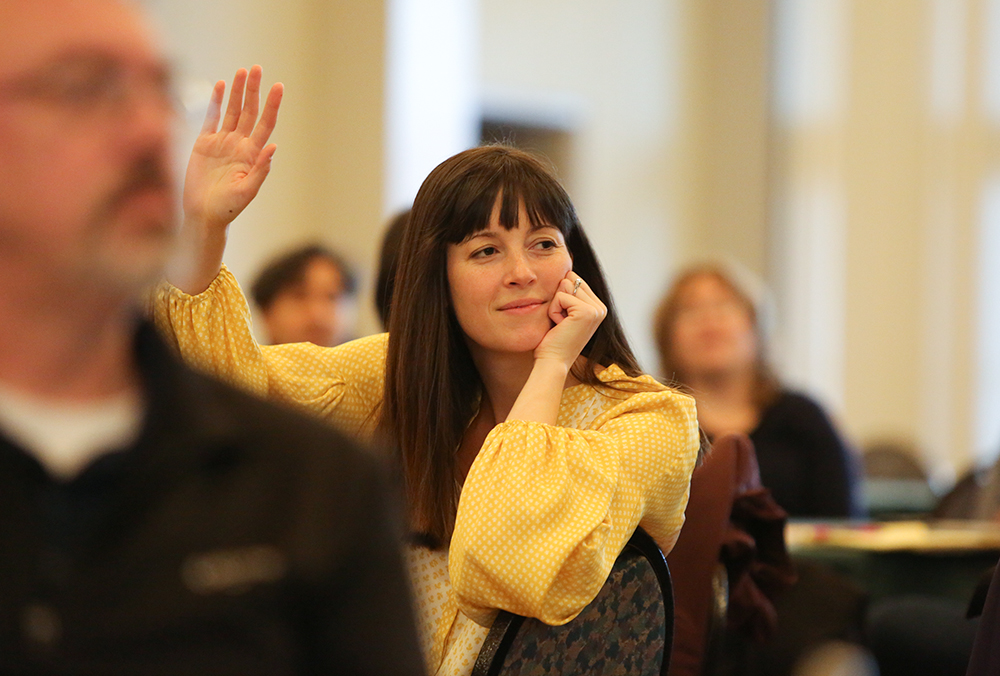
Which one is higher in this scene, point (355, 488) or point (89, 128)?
point (89, 128)

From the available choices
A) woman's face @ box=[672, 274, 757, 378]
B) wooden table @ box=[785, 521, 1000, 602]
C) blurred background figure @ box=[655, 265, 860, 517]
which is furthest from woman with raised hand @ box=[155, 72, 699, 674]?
woman's face @ box=[672, 274, 757, 378]

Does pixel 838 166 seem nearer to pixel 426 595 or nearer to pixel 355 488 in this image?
pixel 426 595

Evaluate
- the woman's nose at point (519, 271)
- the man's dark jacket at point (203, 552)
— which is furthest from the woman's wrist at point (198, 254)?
the man's dark jacket at point (203, 552)

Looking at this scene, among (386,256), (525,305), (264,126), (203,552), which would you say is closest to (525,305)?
(525,305)

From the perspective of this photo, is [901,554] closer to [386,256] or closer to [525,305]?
[386,256]

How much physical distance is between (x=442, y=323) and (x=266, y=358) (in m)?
0.29

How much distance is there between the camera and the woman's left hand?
1.74m

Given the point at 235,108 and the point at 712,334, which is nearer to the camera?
the point at 235,108

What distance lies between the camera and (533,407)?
5.43ft

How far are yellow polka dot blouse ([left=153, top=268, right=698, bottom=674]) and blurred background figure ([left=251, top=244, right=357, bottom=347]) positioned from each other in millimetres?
1829

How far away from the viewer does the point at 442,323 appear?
1840 millimetres

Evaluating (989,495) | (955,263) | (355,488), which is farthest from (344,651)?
(955,263)

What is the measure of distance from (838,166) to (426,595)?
19.7 feet

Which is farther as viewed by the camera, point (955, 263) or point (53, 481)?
point (955, 263)
